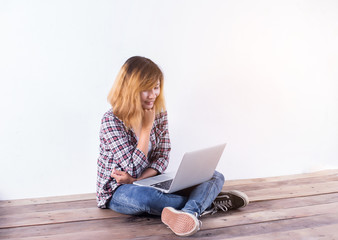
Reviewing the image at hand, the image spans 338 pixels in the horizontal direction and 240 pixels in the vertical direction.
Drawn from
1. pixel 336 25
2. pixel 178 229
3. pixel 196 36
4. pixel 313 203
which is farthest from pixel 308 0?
pixel 178 229

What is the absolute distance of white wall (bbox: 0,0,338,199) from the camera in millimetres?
2365

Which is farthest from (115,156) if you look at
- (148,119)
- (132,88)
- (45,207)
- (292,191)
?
(292,191)

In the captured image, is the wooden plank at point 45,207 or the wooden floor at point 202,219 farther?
the wooden plank at point 45,207

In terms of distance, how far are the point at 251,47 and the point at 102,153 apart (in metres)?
1.53

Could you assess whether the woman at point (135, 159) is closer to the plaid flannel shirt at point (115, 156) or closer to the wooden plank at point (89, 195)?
the plaid flannel shirt at point (115, 156)

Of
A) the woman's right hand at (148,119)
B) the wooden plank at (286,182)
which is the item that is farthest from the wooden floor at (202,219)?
the woman's right hand at (148,119)

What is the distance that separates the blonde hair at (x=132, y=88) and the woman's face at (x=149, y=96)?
0.11ft

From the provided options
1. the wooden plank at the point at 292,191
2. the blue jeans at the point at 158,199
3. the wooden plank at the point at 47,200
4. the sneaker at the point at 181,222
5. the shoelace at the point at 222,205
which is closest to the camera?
the sneaker at the point at 181,222

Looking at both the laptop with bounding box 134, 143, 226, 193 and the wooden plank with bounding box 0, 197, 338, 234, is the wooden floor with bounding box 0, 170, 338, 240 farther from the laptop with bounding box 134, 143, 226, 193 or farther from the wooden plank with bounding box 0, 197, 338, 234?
the laptop with bounding box 134, 143, 226, 193

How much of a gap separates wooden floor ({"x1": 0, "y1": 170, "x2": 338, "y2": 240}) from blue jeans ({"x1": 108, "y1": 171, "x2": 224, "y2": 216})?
0.24 feet

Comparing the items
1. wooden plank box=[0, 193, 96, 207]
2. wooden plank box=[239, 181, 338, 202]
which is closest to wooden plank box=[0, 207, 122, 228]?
wooden plank box=[0, 193, 96, 207]

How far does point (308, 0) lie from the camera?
3.08m

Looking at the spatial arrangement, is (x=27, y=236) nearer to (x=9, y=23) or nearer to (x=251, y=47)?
(x=9, y=23)

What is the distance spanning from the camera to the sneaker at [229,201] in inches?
83.7
